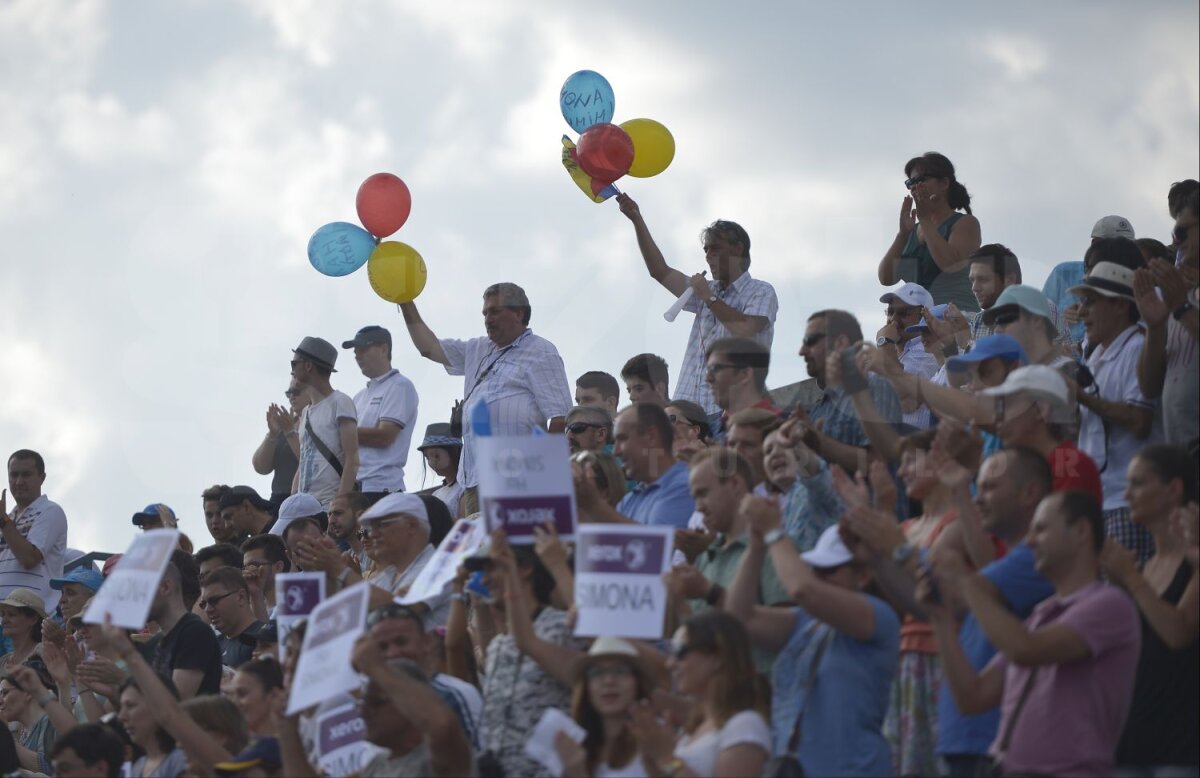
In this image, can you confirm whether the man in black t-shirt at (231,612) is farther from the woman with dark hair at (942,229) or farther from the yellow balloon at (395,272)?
the woman with dark hair at (942,229)

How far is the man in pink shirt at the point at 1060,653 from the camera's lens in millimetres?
6367

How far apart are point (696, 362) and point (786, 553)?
554 cm

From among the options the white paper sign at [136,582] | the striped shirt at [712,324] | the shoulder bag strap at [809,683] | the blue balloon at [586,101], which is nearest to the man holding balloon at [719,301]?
the striped shirt at [712,324]

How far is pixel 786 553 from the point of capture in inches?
283

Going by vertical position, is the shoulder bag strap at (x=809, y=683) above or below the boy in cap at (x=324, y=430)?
below

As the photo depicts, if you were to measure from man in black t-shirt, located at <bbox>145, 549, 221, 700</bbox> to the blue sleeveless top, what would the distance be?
5622 millimetres

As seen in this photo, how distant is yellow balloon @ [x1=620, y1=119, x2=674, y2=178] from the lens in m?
13.0

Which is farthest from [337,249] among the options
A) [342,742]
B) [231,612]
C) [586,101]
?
[342,742]

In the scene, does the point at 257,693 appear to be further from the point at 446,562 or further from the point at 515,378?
the point at 515,378

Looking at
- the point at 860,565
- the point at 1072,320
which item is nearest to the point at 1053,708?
the point at 860,565

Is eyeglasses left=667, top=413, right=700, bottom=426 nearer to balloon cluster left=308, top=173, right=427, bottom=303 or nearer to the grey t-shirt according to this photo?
the grey t-shirt

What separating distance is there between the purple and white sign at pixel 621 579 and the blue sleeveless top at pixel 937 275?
5.97 metres

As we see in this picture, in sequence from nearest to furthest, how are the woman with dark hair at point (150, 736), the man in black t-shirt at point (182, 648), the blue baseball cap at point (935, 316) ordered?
the woman with dark hair at point (150, 736), the man in black t-shirt at point (182, 648), the blue baseball cap at point (935, 316)

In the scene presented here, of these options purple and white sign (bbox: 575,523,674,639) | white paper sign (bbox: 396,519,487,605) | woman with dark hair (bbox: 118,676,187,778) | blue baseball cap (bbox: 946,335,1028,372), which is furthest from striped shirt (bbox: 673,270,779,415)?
purple and white sign (bbox: 575,523,674,639)
